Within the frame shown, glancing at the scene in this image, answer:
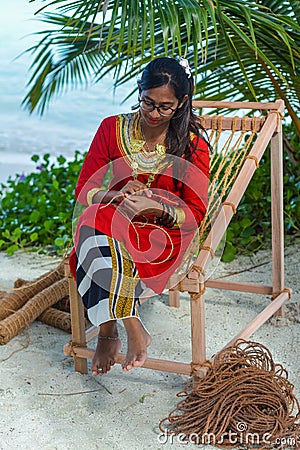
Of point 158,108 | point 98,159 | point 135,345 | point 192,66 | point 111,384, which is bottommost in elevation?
point 111,384

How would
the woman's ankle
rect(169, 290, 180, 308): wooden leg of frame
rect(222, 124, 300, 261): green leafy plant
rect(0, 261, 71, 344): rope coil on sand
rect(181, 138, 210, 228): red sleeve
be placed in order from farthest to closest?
rect(222, 124, 300, 261): green leafy plant → rect(169, 290, 180, 308): wooden leg of frame → rect(0, 261, 71, 344): rope coil on sand → rect(181, 138, 210, 228): red sleeve → the woman's ankle

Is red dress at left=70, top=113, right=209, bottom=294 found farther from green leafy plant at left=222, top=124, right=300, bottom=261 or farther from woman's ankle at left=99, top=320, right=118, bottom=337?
green leafy plant at left=222, top=124, right=300, bottom=261

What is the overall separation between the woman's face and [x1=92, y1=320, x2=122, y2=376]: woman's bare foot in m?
0.60

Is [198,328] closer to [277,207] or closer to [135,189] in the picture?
[135,189]

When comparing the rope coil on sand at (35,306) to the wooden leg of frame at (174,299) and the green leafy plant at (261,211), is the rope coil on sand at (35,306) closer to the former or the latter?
the wooden leg of frame at (174,299)

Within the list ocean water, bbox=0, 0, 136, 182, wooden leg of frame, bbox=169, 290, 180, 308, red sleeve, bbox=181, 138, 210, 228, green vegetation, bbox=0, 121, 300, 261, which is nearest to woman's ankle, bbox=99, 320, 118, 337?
red sleeve, bbox=181, 138, 210, 228

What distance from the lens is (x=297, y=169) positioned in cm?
349

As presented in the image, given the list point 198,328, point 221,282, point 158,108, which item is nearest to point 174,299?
point 221,282

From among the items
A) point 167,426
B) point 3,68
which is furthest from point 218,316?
point 3,68

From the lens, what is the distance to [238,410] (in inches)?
70.2

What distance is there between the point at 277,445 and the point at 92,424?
0.51 meters

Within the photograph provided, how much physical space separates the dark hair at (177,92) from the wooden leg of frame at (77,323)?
0.53 meters

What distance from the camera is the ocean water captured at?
7434 millimetres

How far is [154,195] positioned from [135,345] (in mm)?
452
